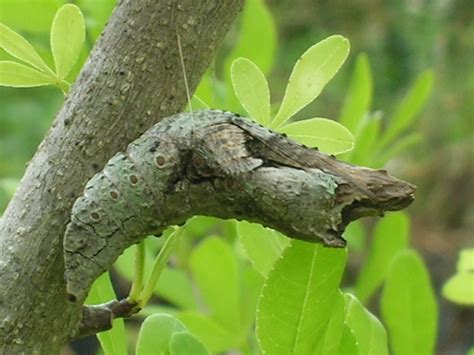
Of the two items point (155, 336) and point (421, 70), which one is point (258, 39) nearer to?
point (155, 336)

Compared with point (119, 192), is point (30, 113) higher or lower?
lower

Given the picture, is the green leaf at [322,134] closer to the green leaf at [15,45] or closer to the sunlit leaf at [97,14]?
the green leaf at [15,45]

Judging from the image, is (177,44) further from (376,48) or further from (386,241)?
(376,48)

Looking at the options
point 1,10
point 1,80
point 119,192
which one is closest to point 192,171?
point 119,192

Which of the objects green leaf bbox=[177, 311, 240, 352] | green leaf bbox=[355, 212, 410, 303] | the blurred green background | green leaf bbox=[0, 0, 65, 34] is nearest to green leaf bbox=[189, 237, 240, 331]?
green leaf bbox=[177, 311, 240, 352]

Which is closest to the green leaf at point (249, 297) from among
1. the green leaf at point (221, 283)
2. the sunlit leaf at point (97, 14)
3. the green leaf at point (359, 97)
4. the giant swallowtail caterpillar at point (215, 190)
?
the green leaf at point (221, 283)

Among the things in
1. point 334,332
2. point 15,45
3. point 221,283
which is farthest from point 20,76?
point 221,283

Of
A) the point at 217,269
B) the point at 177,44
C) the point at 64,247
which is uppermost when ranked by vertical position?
the point at 177,44
